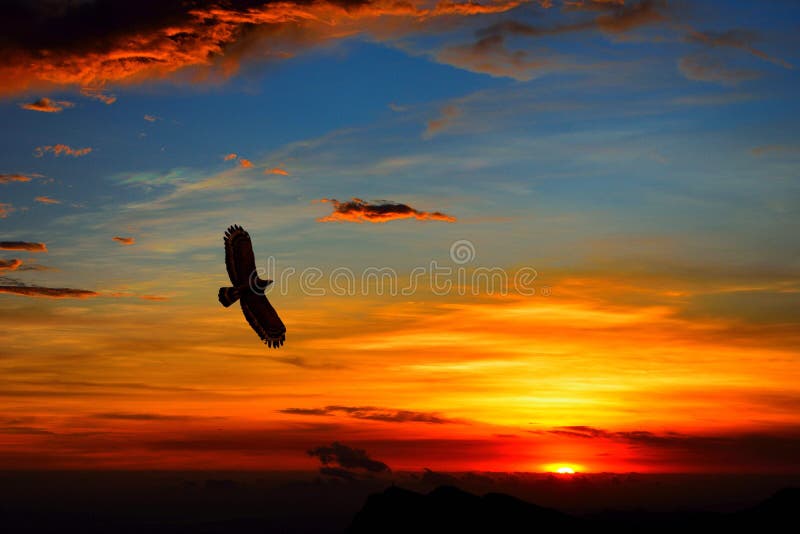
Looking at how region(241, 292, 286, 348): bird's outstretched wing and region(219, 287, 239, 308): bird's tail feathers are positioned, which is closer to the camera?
region(219, 287, 239, 308): bird's tail feathers

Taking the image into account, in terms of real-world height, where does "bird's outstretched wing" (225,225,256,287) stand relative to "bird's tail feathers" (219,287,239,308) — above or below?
above

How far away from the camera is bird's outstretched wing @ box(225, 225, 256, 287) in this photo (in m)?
68.6

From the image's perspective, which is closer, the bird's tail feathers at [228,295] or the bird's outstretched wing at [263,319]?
the bird's tail feathers at [228,295]

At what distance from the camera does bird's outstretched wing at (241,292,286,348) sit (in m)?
69.6

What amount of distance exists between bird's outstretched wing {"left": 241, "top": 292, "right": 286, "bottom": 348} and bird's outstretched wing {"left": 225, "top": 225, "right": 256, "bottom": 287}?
156 centimetres

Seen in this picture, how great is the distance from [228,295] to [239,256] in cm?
363

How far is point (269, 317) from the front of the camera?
7050 cm

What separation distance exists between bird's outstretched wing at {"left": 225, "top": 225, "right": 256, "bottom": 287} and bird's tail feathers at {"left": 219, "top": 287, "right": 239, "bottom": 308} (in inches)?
29.2

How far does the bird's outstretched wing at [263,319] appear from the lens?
69562 mm

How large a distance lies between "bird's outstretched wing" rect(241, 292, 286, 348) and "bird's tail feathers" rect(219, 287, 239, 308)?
126 cm

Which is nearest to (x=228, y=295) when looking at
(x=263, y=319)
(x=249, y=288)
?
(x=249, y=288)

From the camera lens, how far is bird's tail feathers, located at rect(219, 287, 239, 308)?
6662cm

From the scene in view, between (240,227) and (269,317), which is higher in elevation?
(240,227)

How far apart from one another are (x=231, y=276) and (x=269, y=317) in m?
4.72
